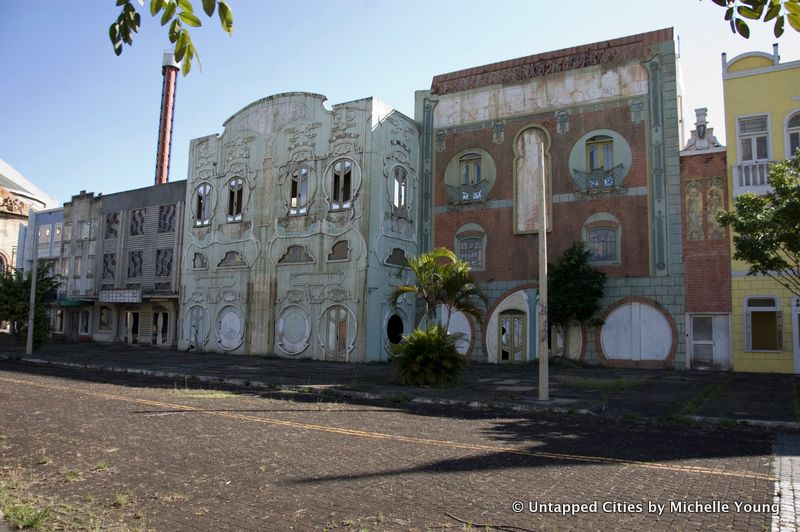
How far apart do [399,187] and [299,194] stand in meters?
4.99

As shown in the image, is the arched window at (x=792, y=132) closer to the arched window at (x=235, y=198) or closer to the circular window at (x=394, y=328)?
the circular window at (x=394, y=328)

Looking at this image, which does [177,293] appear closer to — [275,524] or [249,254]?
[249,254]

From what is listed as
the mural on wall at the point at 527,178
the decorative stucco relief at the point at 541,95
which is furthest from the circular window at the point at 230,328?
the mural on wall at the point at 527,178

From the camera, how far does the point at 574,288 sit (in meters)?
24.3

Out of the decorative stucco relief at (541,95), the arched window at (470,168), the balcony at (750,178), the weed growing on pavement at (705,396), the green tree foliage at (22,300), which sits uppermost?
the decorative stucco relief at (541,95)

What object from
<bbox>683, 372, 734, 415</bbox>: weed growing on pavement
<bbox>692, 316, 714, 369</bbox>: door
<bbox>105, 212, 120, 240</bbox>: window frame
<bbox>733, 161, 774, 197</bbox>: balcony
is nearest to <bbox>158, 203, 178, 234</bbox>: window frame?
<bbox>105, 212, 120, 240</bbox>: window frame

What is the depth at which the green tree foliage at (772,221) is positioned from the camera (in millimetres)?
13242

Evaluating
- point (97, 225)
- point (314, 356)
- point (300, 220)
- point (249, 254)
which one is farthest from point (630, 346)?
point (97, 225)

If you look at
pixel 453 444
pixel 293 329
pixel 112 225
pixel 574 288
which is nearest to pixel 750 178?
pixel 574 288

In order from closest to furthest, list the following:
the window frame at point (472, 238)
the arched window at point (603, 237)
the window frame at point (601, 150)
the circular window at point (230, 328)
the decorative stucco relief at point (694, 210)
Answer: the decorative stucco relief at point (694, 210) → the arched window at point (603, 237) → the window frame at point (601, 150) → the window frame at point (472, 238) → the circular window at point (230, 328)

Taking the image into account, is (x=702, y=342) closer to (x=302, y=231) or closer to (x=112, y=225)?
(x=302, y=231)

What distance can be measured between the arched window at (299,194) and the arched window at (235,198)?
11.9ft

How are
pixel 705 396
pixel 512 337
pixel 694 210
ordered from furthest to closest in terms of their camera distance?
1. pixel 512 337
2. pixel 694 210
3. pixel 705 396

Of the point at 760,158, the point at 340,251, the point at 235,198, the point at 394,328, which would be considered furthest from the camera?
the point at 235,198
